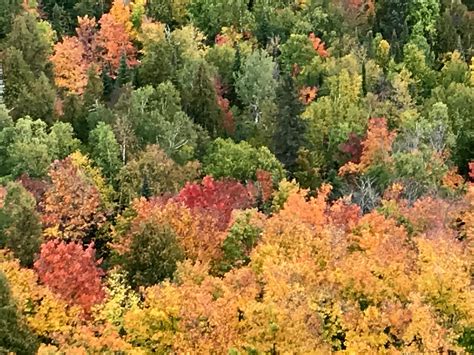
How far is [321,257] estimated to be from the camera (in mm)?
58750

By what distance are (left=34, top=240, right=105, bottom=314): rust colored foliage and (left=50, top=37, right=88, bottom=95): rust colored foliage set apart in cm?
4064

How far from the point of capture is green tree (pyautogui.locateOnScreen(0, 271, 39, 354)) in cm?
5194

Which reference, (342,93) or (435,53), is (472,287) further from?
(435,53)

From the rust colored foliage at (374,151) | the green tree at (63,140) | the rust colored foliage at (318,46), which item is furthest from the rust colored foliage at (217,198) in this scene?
the rust colored foliage at (318,46)

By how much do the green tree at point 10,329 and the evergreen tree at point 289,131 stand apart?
38.9m

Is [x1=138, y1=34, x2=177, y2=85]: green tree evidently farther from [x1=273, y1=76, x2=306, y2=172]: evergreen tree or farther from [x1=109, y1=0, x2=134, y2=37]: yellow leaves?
[x1=273, y1=76, x2=306, y2=172]: evergreen tree

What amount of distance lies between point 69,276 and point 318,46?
5741cm

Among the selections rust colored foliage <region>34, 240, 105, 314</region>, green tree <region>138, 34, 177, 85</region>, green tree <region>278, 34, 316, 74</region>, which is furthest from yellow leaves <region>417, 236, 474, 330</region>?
green tree <region>278, 34, 316, 74</region>

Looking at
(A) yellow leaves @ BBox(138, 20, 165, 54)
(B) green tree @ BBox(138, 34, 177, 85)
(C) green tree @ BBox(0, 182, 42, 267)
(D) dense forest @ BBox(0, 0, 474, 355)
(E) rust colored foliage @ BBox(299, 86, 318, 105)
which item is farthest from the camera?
(A) yellow leaves @ BBox(138, 20, 165, 54)

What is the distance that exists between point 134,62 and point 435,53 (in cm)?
3969

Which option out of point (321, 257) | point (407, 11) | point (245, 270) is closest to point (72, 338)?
point (245, 270)

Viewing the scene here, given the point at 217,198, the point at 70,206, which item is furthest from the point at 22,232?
the point at 217,198

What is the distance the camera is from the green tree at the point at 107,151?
261ft

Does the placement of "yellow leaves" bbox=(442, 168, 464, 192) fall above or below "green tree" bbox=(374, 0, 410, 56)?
below
